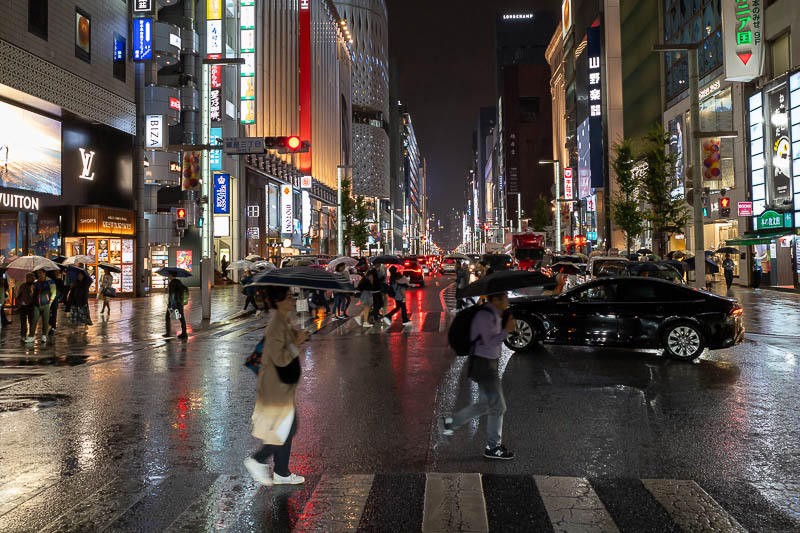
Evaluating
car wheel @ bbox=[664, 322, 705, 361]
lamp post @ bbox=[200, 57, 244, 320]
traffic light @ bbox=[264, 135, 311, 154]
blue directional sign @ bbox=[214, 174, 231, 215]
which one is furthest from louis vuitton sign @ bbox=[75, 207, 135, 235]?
car wheel @ bbox=[664, 322, 705, 361]

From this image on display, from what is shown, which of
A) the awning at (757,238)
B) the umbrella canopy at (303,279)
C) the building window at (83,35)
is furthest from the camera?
the awning at (757,238)

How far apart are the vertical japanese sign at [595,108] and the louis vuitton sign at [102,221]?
5340 centimetres

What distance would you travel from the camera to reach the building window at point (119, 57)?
32.2 meters

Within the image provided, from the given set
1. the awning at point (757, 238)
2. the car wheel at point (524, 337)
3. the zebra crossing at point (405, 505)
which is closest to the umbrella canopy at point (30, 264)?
the car wheel at point (524, 337)

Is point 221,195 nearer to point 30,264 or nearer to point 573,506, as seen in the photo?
point 30,264

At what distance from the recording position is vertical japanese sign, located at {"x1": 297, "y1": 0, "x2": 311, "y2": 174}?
254 ft

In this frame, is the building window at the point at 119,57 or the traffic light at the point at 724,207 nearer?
the building window at the point at 119,57

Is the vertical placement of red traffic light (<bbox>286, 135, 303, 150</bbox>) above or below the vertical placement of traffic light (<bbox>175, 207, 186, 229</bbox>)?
above

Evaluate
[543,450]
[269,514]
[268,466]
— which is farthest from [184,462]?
[543,450]

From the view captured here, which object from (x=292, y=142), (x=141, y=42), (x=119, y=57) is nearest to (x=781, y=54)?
(x=292, y=142)

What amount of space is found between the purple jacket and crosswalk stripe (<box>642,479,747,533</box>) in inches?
67.3

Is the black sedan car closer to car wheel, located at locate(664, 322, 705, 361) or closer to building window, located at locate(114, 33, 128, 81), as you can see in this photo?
car wheel, located at locate(664, 322, 705, 361)

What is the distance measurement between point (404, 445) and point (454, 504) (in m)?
1.79

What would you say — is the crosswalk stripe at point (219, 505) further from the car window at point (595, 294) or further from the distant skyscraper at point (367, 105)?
the distant skyscraper at point (367, 105)
